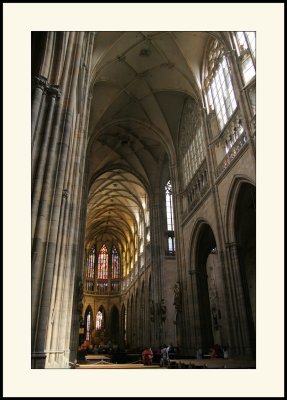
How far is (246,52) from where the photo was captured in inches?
471

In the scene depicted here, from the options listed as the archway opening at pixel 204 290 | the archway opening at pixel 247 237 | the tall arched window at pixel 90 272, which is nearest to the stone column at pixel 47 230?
the archway opening at pixel 247 237

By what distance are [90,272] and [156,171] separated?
23.8m

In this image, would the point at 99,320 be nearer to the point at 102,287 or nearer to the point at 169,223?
the point at 102,287

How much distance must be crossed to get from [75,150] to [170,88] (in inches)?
386

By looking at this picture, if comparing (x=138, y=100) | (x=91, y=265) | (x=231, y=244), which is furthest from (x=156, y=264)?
(x=91, y=265)

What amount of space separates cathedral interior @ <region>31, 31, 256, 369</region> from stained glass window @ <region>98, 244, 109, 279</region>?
1272 centimetres

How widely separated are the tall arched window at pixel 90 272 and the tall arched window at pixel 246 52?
36.8 metres

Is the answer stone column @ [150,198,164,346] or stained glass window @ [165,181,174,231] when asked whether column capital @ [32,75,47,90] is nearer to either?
stone column @ [150,198,164,346]

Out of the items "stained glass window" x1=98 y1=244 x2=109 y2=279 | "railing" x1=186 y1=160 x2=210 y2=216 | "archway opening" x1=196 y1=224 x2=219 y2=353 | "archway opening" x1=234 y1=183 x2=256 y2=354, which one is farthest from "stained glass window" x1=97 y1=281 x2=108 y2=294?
"railing" x1=186 y1=160 x2=210 y2=216

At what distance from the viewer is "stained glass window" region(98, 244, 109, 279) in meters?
44.0

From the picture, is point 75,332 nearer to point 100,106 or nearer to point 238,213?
point 238,213

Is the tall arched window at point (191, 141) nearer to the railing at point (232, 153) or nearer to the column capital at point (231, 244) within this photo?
the railing at point (232, 153)

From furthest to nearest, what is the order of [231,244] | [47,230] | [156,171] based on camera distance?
1. [156,171]
2. [231,244]
3. [47,230]

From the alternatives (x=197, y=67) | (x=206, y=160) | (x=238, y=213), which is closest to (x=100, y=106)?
(x=197, y=67)
